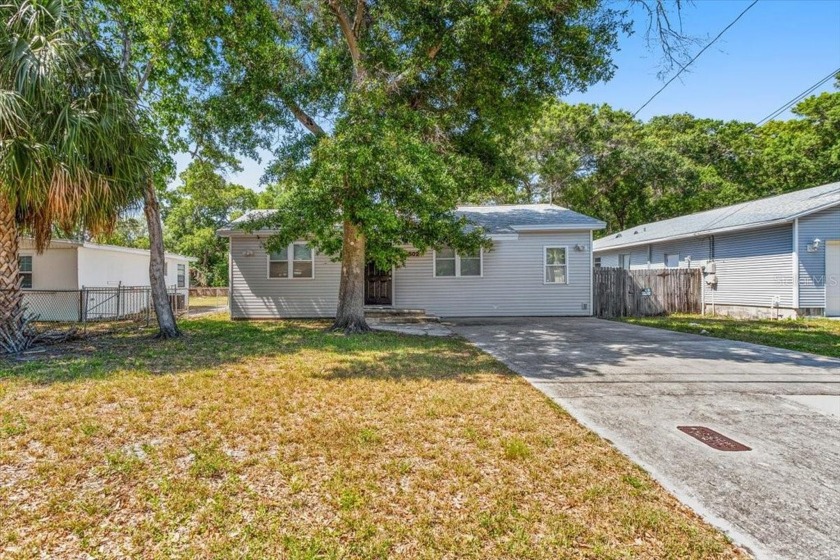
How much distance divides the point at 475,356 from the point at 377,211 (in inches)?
132

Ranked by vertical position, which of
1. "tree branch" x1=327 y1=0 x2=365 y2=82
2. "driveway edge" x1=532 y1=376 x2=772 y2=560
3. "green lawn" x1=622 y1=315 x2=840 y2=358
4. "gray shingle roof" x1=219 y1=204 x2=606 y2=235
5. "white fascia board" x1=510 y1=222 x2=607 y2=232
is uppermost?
"tree branch" x1=327 y1=0 x2=365 y2=82

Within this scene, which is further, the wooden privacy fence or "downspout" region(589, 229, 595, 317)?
the wooden privacy fence

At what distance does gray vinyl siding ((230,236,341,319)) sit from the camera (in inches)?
541

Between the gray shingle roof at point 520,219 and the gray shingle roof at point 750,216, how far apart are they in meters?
4.98

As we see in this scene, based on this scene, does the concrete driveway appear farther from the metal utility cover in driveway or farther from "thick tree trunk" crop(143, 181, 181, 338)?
"thick tree trunk" crop(143, 181, 181, 338)

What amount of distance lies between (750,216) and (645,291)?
14.0 feet

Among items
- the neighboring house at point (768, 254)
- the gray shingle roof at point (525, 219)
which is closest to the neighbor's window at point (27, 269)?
the gray shingle roof at point (525, 219)

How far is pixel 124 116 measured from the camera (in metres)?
7.42

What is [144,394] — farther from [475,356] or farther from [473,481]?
[475,356]

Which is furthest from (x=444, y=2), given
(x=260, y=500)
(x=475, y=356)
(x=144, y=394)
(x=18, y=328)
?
(x=18, y=328)

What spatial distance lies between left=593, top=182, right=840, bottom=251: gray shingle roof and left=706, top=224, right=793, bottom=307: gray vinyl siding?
18.1 inches

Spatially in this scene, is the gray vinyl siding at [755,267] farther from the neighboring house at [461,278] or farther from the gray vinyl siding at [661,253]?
the neighboring house at [461,278]

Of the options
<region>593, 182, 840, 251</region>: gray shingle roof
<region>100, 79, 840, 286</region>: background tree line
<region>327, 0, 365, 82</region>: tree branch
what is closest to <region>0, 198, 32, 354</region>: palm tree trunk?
<region>327, 0, 365, 82</region>: tree branch

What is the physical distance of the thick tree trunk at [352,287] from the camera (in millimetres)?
10453
